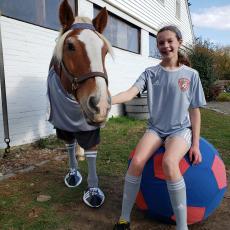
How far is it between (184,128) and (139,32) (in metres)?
11.0

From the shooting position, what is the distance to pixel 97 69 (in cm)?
268

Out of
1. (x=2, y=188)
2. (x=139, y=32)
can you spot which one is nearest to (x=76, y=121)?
(x=2, y=188)

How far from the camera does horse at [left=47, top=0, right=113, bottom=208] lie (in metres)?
2.59

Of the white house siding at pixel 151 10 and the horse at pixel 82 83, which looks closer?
the horse at pixel 82 83

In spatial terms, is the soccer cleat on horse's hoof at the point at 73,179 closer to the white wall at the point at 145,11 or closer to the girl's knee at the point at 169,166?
the girl's knee at the point at 169,166

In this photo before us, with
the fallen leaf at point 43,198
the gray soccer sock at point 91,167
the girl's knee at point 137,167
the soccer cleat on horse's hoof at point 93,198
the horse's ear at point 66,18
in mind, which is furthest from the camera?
the fallen leaf at point 43,198

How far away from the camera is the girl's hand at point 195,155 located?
3.00 metres

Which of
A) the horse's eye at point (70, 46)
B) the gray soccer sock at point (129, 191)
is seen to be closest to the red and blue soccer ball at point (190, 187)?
the gray soccer sock at point (129, 191)

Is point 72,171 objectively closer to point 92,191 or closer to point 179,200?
point 92,191

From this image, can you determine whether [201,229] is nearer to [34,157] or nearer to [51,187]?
[51,187]

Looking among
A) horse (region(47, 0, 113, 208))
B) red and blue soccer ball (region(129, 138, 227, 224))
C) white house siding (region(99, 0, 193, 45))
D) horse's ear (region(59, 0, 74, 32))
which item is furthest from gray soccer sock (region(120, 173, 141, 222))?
white house siding (region(99, 0, 193, 45))

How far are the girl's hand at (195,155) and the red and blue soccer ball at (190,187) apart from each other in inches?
1.6

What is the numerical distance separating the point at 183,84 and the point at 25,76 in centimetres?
423

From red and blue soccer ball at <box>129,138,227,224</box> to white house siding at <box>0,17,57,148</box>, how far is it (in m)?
3.66
